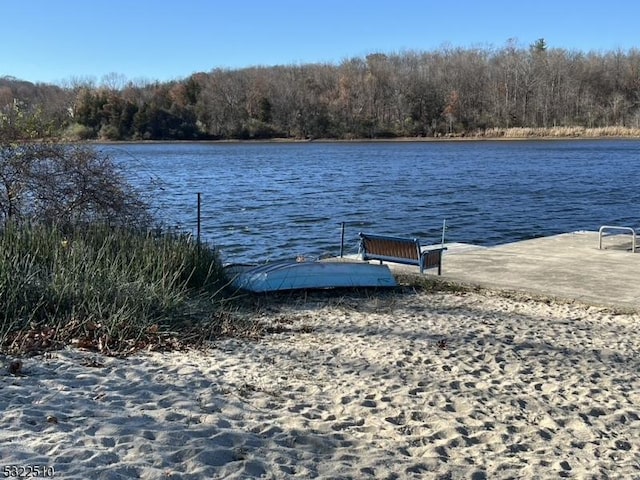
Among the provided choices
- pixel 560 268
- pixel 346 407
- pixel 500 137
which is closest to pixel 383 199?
pixel 560 268

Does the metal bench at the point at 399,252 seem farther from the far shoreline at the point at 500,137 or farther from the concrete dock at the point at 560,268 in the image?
the far shoreline at the point at 500,137

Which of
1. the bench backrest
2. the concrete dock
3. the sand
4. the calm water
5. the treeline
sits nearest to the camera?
the sand

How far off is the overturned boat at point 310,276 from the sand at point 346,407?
2.09 metres

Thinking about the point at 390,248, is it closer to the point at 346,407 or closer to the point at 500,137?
the point at 346,407

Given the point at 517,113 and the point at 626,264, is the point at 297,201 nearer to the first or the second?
the point at 626,264

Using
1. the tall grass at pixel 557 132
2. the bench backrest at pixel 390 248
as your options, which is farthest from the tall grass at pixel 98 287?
the tall grass at pixel 557 132

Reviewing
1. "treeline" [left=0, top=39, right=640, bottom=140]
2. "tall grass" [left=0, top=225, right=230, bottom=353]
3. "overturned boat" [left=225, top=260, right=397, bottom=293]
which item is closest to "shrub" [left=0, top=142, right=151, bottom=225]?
"tall grass" [left=0, top=225, right=230, bottom=353]

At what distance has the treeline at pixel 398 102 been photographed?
111 meters

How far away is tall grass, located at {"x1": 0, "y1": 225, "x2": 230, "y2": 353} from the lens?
729 cm

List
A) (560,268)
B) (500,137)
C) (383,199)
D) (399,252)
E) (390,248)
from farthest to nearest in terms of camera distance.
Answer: (500,137) → (383,199) → (560,268) → (390,248) → (399,252)

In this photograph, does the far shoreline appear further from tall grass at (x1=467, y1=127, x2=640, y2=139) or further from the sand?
the sand

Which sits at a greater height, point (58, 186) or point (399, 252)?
point (58, 186)

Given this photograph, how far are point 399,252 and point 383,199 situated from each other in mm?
22520

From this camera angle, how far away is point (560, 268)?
41.8 ft
